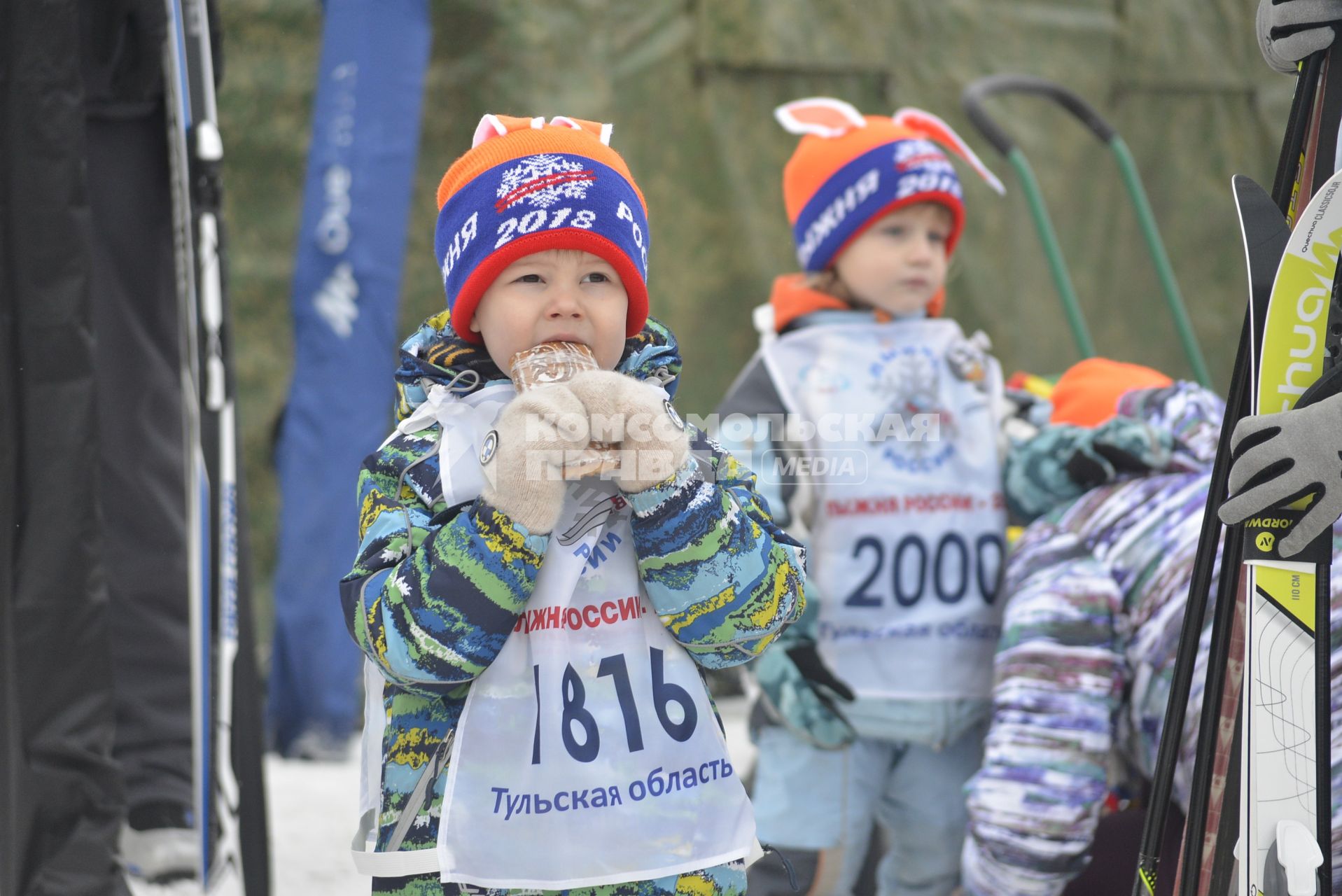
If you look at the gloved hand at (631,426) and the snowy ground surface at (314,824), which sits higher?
the gloved hand at (631,426)

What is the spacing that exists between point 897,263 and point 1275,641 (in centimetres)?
125

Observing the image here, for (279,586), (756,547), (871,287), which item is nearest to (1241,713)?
(756,547)

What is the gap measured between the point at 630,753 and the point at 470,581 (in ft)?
0.83

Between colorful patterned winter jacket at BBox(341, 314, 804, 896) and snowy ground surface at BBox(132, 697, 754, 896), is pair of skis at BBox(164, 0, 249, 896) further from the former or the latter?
colorful patterned winter jacket at BBox(341, 314, 804, 896)

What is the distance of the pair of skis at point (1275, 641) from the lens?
144cm

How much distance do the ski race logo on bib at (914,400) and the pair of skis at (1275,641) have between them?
2.95 feet

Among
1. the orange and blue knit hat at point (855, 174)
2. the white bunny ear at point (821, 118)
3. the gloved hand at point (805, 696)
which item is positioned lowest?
the gloved hand at point (805, 696)

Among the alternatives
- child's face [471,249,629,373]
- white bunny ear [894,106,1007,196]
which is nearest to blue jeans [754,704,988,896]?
white bunny ear [894,106,1007,196]

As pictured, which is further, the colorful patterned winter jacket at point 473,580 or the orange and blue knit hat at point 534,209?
the orange and blue knit hat at point 534,209

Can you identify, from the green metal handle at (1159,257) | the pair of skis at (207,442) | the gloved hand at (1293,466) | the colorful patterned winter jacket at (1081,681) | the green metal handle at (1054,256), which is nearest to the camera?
the gloved hand at (1293,466)

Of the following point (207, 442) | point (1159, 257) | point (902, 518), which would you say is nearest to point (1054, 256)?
point (1159, 257)

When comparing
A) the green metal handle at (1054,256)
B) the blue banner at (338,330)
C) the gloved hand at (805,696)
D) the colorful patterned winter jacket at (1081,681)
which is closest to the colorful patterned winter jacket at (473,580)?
the colorful patterned winter jacket at (1081,681)

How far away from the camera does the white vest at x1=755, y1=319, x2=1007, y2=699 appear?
2348 mm

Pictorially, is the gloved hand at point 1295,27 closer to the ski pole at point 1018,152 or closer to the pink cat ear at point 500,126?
the pink cat ear at point 500,126
